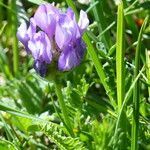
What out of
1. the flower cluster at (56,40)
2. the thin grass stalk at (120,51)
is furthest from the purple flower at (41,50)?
the thin grass stalk at (120,51)

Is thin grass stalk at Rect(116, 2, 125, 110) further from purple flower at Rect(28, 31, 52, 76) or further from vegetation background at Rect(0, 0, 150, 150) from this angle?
purple flower at Rect(28, 31, 52, 76)

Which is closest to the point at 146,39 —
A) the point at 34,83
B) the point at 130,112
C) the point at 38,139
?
the point at 34,83

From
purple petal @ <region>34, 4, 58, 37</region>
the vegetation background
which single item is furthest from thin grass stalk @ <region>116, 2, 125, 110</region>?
purple petal @ <region>34, 4, 58, 37</region>

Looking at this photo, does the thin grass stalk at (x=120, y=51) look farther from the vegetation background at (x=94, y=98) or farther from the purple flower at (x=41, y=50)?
the purple flower at (x=41, y=50)

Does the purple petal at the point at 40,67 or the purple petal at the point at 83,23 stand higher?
the purple petal at the point at 83,23

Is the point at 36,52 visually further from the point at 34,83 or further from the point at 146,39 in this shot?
the point at 146,39

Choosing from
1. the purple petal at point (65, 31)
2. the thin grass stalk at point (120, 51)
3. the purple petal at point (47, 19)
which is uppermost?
the purple petal at point (47, 19)

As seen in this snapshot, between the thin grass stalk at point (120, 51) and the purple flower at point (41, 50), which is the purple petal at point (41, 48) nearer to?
the purple flower at point (41, 50)

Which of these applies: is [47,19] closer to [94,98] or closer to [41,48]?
[41,48]
